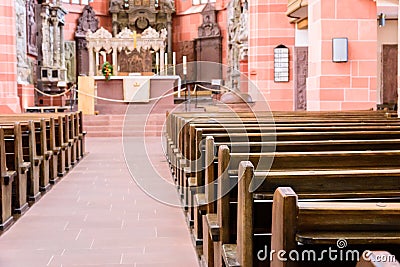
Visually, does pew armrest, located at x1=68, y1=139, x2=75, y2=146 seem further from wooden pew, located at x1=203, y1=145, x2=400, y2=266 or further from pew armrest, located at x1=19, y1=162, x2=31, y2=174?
wooden pew, located at x1=203, y1=145, x2=400, y2=266

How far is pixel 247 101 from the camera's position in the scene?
12.9 metres

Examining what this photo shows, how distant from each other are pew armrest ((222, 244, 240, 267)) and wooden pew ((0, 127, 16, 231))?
260cm

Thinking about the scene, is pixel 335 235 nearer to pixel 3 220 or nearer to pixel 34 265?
pixel 34 265

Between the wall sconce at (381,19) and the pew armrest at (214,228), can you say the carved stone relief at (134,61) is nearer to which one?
the wall sconce at (381,19)

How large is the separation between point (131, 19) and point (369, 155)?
70.8 ft

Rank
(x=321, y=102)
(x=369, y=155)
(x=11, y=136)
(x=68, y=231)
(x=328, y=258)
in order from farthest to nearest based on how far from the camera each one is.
Answer: 1. (x=321, y=102)
2. (x=11, y=136)
3. (x=68, y=231)
4. (x=369, y=155)
5. (x=328, y=258)

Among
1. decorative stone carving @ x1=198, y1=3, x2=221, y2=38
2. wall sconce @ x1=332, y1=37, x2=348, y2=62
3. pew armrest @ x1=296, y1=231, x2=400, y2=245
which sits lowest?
pew armrest @ x1=296, y1=231, x2=400, y2=245

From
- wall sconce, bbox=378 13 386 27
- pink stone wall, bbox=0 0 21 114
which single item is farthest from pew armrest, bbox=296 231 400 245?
pink stone wall, bbox=0 0 21 114

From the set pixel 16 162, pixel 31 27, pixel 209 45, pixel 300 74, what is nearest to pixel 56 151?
pixel 16 162

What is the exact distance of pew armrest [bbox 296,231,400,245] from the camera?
1.48 metres

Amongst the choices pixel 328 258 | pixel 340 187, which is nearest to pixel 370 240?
pixel 328 258

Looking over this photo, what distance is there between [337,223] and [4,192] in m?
3.80

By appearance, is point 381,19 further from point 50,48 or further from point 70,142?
point 50,48

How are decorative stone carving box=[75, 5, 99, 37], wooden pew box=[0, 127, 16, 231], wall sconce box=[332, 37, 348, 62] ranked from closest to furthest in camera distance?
wooden pew box=[0, 127, 16, 231], wall sconce box=[332, 37, 348, 62], decorative stone carving box=[75, 5, 99, 37]
